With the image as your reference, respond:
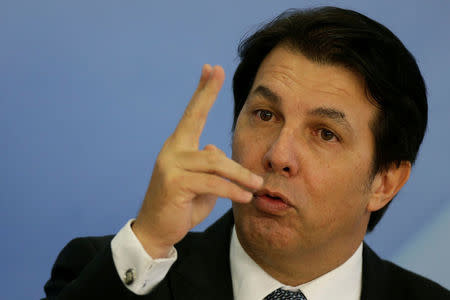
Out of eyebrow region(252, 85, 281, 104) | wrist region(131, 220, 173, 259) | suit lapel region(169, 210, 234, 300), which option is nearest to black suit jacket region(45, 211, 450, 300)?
suit lapel region(169, 210, 234, 300)

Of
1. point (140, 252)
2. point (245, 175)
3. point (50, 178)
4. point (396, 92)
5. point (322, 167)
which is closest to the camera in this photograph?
point (245, 175)

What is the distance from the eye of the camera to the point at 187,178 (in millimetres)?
1778

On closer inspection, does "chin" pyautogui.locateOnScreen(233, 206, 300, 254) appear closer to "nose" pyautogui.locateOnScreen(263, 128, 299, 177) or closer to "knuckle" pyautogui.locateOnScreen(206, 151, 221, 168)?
"nose" pyautogui.locateOnScreen(263, 128, 299, 177)

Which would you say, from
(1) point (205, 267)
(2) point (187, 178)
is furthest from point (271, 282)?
(2) point (187, 178)

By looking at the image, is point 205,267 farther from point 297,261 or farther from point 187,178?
point 187,178

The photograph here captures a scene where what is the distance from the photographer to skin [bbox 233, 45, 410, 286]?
7.00ft

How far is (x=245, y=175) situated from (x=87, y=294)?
0.54m

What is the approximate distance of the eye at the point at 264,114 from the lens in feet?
7.45

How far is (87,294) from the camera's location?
6.33 feet

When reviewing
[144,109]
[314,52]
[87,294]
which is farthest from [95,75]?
[87,294]

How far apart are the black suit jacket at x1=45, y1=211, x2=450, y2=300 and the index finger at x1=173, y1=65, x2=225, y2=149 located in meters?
0.36

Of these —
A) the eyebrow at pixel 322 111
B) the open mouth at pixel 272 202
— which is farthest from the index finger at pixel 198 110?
the eyebrow at pixel 322 111

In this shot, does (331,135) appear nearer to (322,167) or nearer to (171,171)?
(322,167)

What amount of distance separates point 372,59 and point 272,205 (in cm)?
57
